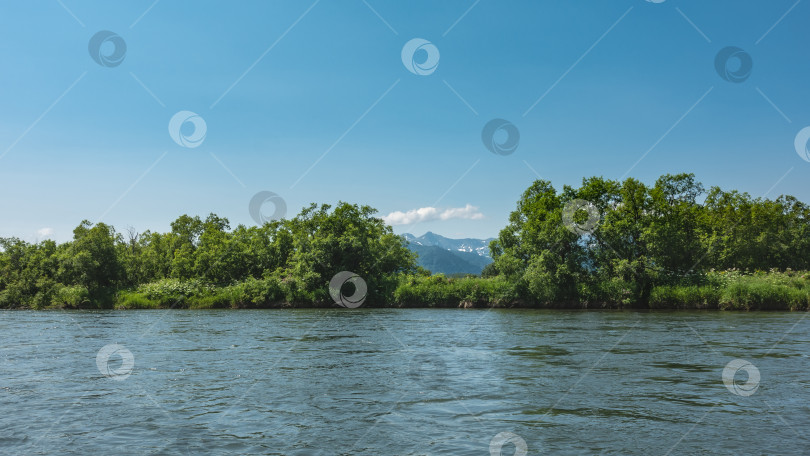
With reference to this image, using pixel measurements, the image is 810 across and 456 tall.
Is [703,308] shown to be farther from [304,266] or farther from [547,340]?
[304,266]

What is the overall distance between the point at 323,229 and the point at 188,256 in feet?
93.2

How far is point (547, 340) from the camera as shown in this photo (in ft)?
93.6

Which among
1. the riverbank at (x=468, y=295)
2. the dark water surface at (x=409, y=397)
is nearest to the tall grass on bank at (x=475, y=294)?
the riverbank at (x=468, y=295)

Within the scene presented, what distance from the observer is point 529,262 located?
66125mm

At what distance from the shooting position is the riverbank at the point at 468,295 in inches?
2110

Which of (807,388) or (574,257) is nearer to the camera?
(807,388)

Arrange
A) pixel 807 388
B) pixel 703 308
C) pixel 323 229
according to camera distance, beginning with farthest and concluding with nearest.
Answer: pixel 323 229, pixel 703 308, pixel 807 388

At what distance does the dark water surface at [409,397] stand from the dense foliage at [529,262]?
116 ft

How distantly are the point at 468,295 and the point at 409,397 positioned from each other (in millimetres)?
56205

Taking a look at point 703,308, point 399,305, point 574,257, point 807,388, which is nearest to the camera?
point 807,388

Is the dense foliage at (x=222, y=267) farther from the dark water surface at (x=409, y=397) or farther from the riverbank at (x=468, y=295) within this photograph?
the dark water surface at (x=409, y=397)

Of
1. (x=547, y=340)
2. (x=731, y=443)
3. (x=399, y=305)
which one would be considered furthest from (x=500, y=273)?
(x=731, y=443)

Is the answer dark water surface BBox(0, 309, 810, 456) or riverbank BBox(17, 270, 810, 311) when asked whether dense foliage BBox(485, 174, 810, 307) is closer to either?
riverbank BBox(17, 270, 810, 311)

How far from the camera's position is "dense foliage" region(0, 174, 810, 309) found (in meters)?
62.7
